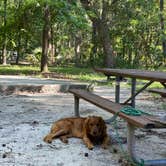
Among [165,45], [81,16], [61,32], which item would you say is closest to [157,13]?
[165,45]

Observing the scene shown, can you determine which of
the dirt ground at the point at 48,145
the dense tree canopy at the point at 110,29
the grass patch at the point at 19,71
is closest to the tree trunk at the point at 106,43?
the dense tree canopy at the point at 110,29

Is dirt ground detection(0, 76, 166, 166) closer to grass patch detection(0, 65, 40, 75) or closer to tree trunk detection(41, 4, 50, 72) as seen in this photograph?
tree trunk detection(41, 4, 50, 72)

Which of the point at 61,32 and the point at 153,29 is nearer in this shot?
Result: the point at 153,29

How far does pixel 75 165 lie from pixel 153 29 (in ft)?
58.1

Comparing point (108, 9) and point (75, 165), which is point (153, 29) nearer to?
point (108, 9)

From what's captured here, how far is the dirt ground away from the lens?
16.5 ft

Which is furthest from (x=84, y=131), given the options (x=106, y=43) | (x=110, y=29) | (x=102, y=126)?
(x=110, y=29)

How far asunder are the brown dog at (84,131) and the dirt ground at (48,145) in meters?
0.08

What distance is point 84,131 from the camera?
18.9 ft

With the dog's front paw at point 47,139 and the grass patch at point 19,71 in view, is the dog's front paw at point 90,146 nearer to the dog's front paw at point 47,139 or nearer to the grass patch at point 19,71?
the dog's front paw at point 47,139

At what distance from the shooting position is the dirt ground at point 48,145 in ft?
16.5

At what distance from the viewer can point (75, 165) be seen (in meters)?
4.82

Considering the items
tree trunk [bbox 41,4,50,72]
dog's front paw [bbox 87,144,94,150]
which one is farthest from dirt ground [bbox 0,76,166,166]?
tree trunk [bbox 41,4,50,72]

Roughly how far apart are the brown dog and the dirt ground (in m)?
0.08
